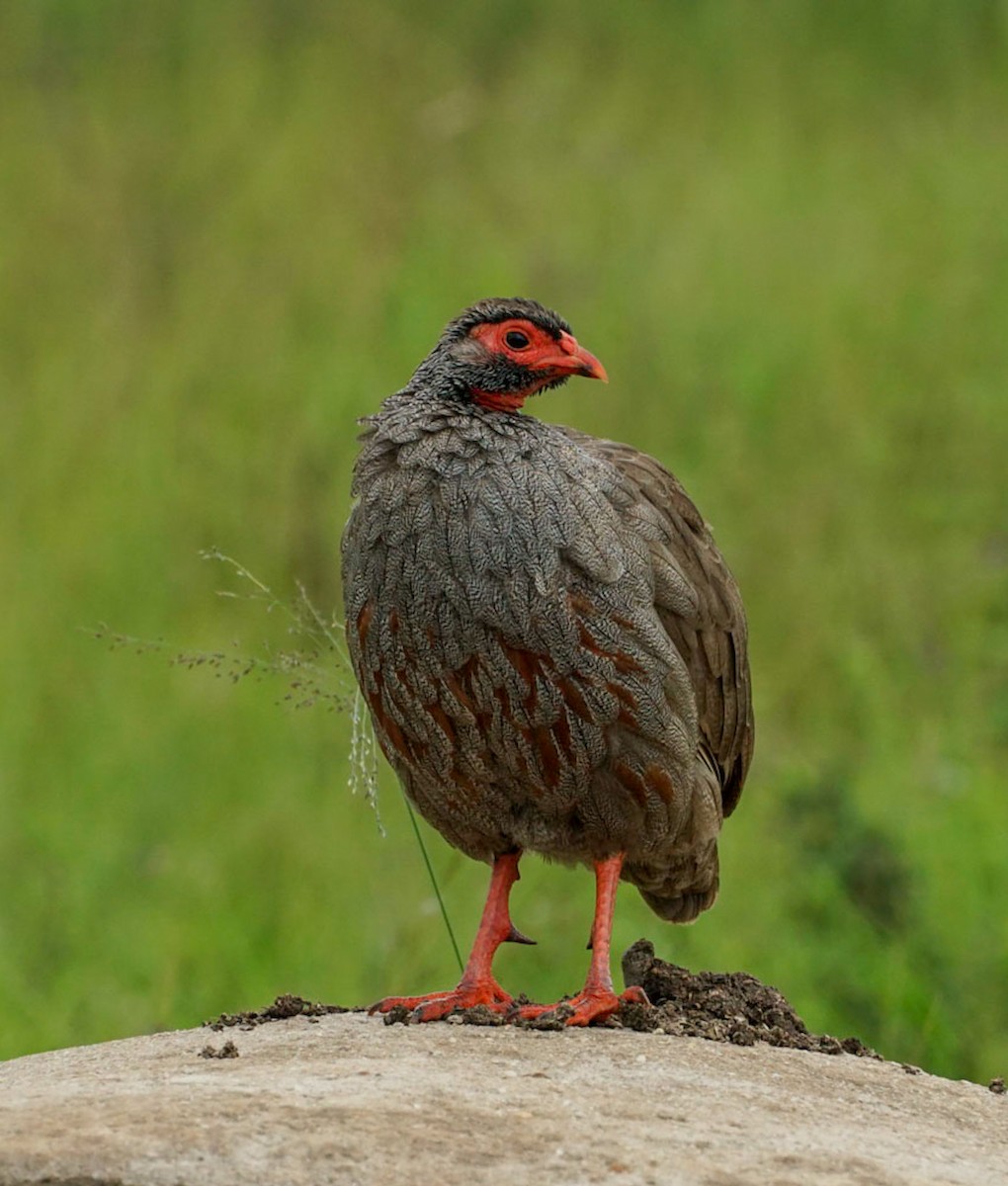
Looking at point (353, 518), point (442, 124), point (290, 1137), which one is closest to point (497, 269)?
point (442, 124)

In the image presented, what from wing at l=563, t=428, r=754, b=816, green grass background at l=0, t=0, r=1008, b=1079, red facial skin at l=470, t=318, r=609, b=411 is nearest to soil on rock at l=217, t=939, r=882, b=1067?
wing at l=563, t=428, r=754, b=816

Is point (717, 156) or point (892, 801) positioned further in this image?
point (717, 156)

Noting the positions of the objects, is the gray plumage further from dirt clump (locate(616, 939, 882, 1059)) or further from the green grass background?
the green grass background

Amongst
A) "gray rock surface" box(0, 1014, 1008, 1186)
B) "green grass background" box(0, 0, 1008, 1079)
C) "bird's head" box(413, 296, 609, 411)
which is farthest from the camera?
"green grass background" box(0, 0, 1008, 1079)

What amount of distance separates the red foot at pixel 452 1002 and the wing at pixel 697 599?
827 mm

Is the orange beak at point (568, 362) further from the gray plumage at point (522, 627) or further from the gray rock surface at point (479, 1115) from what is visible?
the gray rock surface at point (479, 1115)

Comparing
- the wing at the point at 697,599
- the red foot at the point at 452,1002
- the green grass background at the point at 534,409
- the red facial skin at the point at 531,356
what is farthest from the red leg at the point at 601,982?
the green grass background at the point at 534,409

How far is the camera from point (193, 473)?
1092 centimetres

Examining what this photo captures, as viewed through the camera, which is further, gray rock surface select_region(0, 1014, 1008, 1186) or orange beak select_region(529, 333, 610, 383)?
orange beak select_region(529, 333, 610, 383)

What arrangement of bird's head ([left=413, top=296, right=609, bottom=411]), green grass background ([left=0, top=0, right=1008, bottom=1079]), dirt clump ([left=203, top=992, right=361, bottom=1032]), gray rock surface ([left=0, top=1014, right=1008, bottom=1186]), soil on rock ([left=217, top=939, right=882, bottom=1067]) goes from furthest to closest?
green grass background ([left=0, top=0, right=1008, bottom=1079]), bird's head ([left=413, top=296, right=609, bottom=411]), dirt clump ([left=203, top=992, right=361, bottom=1032]), soil on rock ([left=217, top=939, right=882, bottom=1067]), gray rock surface ([left=0, top=1014, right=1008, bottom=1186])

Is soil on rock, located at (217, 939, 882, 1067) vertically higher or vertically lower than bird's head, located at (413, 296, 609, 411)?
lower

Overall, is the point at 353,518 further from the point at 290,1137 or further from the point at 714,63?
the point at 714,63

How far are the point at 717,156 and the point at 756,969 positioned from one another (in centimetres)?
644

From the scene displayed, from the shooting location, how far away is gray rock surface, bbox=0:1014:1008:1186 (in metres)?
3.93
